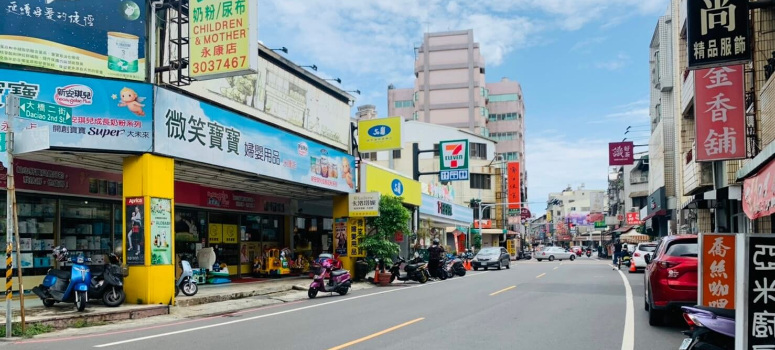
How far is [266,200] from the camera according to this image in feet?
87.1

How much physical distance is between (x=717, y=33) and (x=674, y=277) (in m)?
5.82

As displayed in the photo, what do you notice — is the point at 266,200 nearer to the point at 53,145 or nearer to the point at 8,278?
the point at 53,145

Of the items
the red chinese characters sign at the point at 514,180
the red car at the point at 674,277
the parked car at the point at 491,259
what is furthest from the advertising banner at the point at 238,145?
the red chinese characters sign at the point at 514,180

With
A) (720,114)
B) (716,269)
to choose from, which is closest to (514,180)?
(720,114)

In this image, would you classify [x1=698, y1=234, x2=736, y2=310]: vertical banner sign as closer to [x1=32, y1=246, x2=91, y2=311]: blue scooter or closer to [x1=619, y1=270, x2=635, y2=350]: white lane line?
[x1=619, y1=270, x2=635, y2=350]: white lane line

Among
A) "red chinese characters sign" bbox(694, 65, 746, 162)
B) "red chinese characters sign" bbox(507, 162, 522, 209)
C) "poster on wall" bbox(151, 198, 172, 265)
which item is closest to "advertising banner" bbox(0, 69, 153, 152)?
"poster on wall" bbox(151, 198, 172, 265)

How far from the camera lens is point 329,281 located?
19.0 m

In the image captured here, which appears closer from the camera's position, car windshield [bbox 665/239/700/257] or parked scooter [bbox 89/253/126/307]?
car windshield [bbox 665/239/700/257]

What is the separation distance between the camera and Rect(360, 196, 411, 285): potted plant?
975 inches

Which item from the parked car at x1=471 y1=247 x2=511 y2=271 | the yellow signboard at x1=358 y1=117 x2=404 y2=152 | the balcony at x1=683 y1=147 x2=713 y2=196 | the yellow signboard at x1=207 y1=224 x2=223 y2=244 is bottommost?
the parked car at x1=471 y1=247 x2=511 y2=271

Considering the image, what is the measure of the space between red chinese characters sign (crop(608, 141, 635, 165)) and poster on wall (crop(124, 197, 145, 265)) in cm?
4035

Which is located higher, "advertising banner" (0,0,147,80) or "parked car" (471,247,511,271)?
"advertising banner" (0,0,147,80)

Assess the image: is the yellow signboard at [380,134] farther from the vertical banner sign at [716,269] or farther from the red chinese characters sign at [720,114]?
the vertical banner sign at [716,269]

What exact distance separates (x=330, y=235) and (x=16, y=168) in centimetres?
1792
